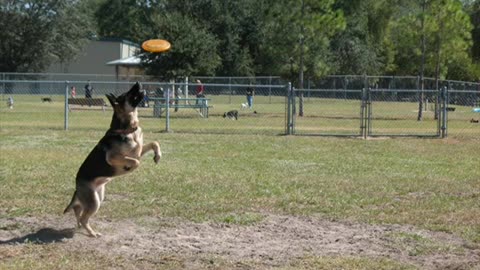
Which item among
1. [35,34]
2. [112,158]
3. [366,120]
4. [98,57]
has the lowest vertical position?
[366,120]

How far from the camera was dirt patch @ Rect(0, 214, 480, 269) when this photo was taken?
6.52m

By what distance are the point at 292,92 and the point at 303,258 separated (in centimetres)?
1556

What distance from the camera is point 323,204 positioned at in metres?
9.32

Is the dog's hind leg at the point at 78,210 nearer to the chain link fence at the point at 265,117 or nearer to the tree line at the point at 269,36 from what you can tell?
the chain link fence at the point at 265,117

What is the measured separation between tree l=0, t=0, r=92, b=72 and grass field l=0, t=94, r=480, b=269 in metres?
43.4

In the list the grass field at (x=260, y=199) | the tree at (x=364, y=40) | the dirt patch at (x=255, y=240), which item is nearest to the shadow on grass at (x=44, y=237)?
the dirt patch at (x=255, y=240)

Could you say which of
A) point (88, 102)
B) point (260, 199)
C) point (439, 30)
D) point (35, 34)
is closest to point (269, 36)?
point (439, 30)

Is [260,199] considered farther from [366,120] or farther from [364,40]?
[364,40]

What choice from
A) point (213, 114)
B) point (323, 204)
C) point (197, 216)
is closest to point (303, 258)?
point (197, 216)

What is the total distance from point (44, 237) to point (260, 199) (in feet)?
11.0

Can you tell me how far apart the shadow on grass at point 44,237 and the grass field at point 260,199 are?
0.11 metres

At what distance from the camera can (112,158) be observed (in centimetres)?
703

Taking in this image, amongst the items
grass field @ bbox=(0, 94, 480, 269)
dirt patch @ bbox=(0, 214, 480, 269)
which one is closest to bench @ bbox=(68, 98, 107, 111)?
grass field @ bbox=(0, 94, 480, 269)

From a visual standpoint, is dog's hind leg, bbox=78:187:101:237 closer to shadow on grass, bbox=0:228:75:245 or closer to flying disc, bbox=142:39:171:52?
shadow on grass, bbox=0:228:75:245
